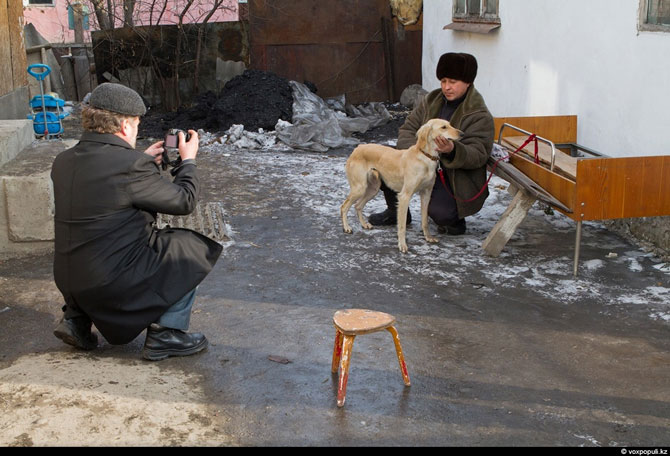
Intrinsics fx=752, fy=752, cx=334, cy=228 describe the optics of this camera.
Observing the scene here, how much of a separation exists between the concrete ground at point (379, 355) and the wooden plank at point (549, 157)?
0.67 m

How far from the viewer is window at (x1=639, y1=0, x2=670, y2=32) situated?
6047 millimetres

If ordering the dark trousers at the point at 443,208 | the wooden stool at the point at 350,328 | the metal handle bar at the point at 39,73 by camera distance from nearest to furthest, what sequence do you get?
the wooden stool at the point at 350,328 < the dark trousers at the point at 443,208 < the metal handle bar at the point at 39,73

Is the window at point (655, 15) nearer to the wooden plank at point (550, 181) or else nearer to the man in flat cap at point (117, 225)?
the wooden plank at point (550, 181)

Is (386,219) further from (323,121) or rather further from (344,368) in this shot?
(323,121)

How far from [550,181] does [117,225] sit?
3.44 metres

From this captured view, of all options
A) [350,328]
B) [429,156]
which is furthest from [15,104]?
[350,328]

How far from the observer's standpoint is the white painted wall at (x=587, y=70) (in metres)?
6.21

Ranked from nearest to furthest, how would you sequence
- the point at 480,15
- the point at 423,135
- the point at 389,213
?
the point at 423,135, the point at 389,213, the point at 480,15

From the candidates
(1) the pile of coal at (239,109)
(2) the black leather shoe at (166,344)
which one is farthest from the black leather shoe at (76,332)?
(1) the pile of coal at (239,109)

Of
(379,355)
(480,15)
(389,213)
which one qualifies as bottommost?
(379,355)

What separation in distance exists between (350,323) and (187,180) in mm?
1177

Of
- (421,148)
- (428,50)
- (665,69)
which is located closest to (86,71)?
(428,50)

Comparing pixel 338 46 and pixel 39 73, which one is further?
pixel 338 46

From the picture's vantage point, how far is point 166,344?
414cm
